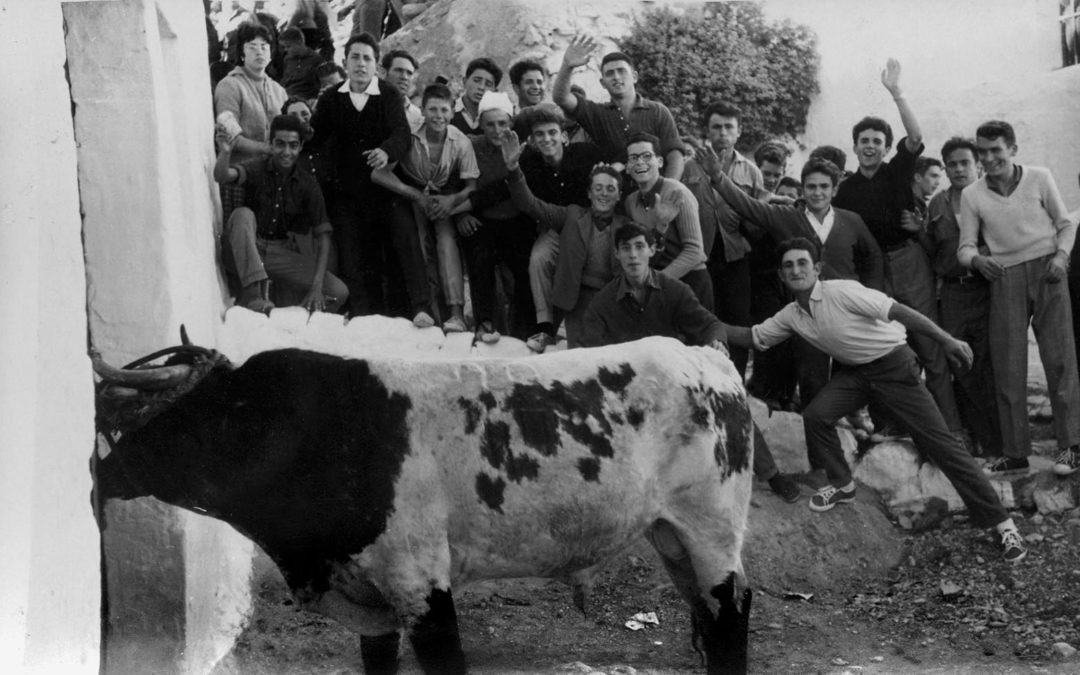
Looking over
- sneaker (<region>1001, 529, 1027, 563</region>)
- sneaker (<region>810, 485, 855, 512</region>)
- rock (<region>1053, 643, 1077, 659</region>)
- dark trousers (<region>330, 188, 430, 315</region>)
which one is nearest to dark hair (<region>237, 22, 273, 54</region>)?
dark trousers (<region>330, 188, 430, 315</region>)

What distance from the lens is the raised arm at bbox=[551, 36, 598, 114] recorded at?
6781 millimetres

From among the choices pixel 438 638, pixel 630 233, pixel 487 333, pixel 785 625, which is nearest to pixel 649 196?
pixel 630 233

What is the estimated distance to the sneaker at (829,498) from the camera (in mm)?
6336

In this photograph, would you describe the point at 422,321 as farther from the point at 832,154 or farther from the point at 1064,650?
the point at 1064,650

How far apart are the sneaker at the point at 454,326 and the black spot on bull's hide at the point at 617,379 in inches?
47.5

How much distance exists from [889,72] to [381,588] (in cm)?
356

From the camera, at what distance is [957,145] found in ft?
22.2

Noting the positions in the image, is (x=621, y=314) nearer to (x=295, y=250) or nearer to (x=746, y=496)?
(x=746, y=496)

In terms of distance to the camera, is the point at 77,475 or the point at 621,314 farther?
the point at 621,314

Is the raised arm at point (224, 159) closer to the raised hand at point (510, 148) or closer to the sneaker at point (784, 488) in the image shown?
the raised hand at point (510, 148)

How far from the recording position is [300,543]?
4801 millimetres

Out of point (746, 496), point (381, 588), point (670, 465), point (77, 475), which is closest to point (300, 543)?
point (381, 588)

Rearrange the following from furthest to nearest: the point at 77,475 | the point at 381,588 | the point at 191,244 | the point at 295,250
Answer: the point at 295,250 → the point at 191,244 → the point at 77,475 → the point at 381,588

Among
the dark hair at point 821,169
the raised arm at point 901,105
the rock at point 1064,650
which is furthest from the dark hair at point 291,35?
the rock at point 1064,650
